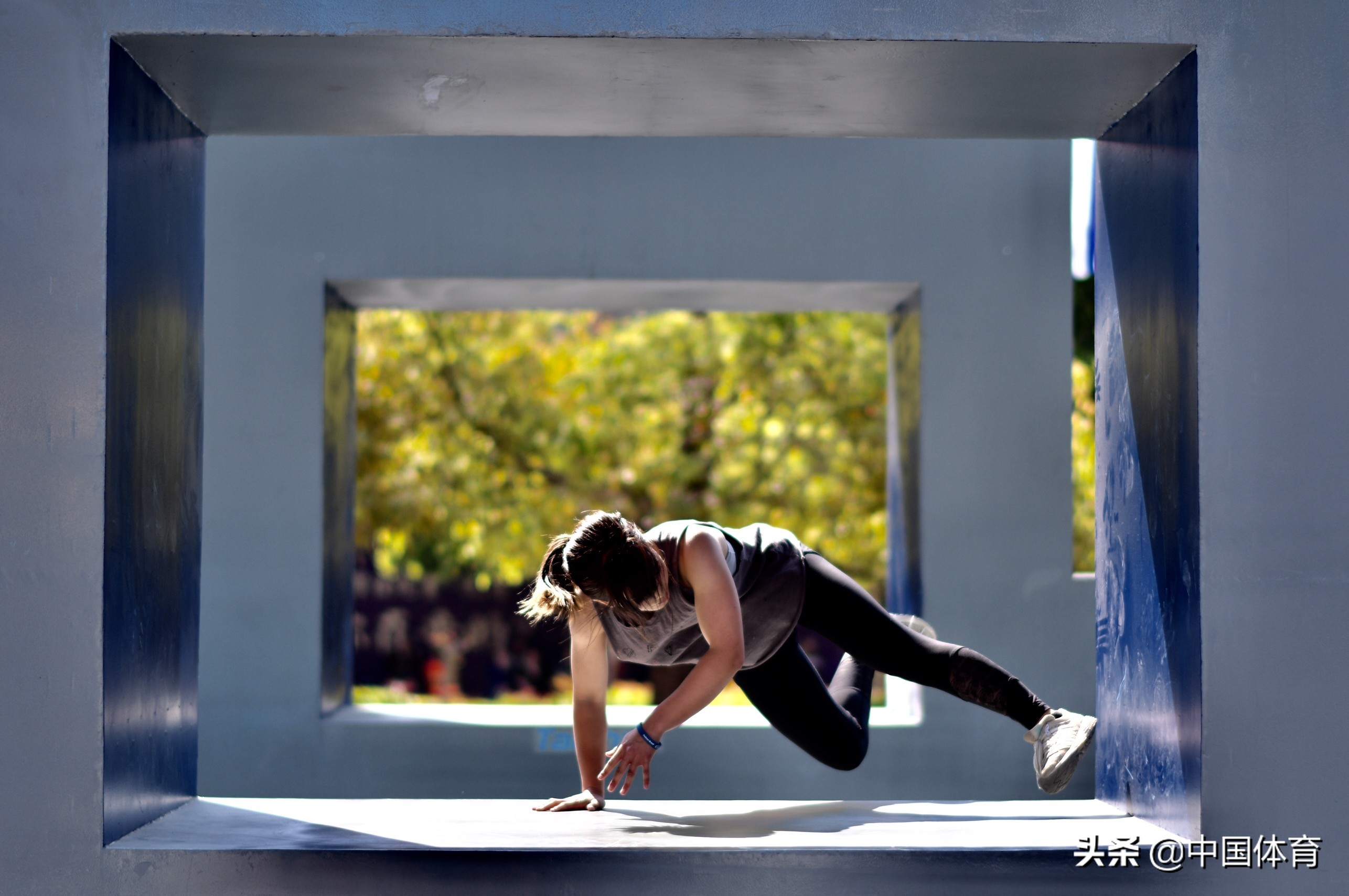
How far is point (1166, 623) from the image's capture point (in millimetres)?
3121

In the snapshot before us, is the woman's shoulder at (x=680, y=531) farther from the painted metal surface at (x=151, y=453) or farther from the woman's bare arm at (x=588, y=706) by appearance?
the painted metal surface at (x=151, y=453)

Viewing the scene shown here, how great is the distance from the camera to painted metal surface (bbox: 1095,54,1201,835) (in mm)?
2977

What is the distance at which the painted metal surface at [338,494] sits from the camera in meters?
5.93

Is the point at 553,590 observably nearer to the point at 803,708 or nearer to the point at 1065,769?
the point at 803,708

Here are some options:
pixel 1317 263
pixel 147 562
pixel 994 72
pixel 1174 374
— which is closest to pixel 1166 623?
pixel 1174 374

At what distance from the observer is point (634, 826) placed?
3.15 m

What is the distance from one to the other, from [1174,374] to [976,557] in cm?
292

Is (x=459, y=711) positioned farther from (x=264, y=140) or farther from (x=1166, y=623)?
(x=1166, y=623)

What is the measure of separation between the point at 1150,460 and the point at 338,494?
418 cm

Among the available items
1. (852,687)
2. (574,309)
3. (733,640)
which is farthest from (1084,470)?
(733,640)

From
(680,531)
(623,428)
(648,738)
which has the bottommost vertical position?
(648,738)

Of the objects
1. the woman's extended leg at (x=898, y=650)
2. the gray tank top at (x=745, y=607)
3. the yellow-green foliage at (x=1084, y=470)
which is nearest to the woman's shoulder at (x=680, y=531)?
the gray tank top at (x=745, y=607)

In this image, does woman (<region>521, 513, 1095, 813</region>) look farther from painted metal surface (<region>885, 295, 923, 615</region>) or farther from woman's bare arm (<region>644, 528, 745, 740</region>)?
painted metal surface (<region>885, 295, 923, 615</region>)

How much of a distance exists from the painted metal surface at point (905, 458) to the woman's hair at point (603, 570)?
302 centimetres
